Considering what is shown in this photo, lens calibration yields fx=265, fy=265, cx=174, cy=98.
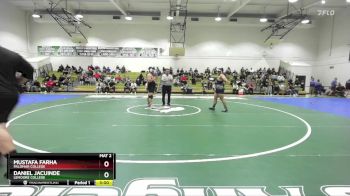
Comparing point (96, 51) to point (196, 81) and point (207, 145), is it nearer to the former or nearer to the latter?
point (196, 81)

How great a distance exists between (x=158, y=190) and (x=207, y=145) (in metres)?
2.61

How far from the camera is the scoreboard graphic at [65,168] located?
1877mm

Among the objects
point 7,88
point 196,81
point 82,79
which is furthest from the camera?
point 196,81

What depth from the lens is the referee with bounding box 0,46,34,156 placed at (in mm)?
2594

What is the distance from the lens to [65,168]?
6.24ft

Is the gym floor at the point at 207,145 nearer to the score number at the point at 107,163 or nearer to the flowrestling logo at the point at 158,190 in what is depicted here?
the flowrestling logo at the point at 158,190

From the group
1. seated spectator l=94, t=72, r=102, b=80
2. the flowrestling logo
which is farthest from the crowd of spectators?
the flowrestling logo

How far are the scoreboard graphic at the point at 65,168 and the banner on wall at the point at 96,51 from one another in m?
27.3

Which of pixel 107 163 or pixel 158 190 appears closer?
pixel 107 163

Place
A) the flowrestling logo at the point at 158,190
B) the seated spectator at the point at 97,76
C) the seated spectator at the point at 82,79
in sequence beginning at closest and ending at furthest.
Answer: the flowrestling logo at the point at 158,190, the seated spectator at the point at 97,76, the seated spectator at the point at 82,79

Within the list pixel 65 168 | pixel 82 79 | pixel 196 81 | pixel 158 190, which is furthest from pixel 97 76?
pixel 65 168

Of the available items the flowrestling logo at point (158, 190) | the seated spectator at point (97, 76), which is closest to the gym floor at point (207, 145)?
the flowrestling logo at point (158, 190)

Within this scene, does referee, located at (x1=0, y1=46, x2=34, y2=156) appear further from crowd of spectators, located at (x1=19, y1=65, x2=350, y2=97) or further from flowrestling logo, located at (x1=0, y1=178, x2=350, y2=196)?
crowd of spectators, located at (x1=19, y1=65, x2=350, y2=97)

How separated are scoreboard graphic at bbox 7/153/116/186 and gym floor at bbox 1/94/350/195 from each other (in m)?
1.95
